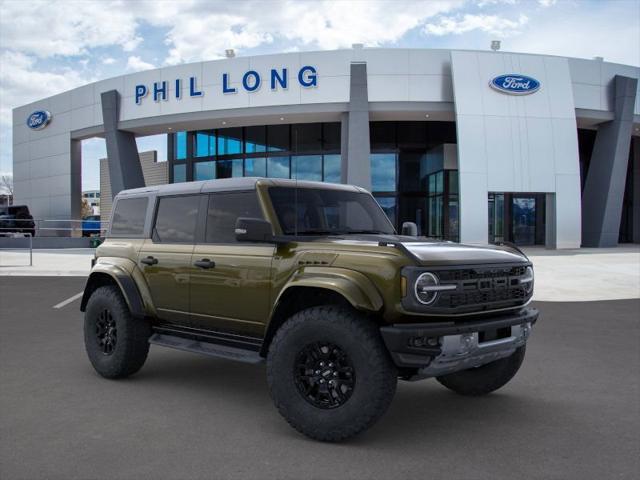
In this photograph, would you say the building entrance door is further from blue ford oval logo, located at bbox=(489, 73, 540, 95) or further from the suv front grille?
the suv front grille

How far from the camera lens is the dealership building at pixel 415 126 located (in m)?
25.3

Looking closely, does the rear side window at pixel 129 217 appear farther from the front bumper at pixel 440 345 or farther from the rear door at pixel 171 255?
the front bumper at pixel 440 345

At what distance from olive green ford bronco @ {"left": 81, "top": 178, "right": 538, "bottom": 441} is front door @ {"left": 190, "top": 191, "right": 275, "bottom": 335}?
1cm

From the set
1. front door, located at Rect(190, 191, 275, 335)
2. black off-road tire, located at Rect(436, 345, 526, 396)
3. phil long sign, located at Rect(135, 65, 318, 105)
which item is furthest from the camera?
phil long sign, located at Rect(135, 65, 318, 105)

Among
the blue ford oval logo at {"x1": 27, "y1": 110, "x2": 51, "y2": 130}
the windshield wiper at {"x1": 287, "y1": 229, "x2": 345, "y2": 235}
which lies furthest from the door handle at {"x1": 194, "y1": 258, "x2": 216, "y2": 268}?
the blue ford oval logo at {"x1": 27, "y1": 110, "x2": 51, "y2": 130}

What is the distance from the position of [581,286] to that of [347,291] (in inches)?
439

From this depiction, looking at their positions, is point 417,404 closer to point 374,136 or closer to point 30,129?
point 374,136

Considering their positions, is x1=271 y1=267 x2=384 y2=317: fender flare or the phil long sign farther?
the phil long sign

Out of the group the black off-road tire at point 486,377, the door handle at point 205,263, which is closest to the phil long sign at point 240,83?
the door handle at point 205,263

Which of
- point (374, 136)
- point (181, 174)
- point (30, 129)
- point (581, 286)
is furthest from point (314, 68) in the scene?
point (30, 129)

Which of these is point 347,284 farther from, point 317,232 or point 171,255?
point 171,255

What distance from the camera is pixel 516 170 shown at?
25391 millimetres

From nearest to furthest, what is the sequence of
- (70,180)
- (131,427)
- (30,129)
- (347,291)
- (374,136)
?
(347,291)
(131,427)
(374,136)
(70,180)
(30,129)

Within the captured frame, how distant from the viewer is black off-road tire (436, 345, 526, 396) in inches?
192
